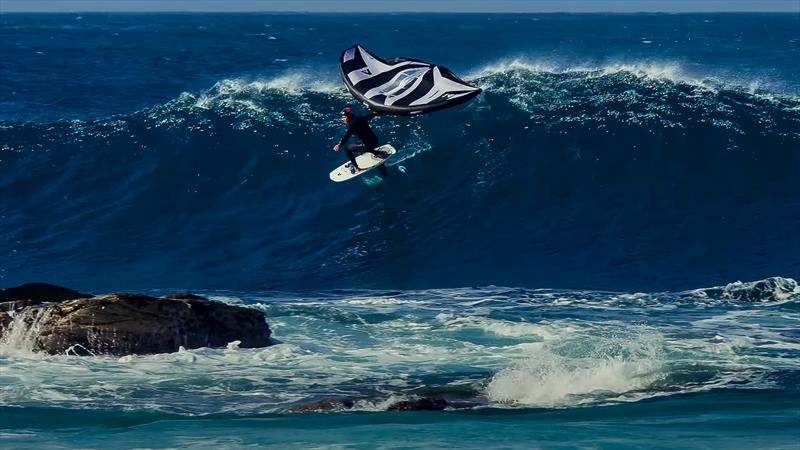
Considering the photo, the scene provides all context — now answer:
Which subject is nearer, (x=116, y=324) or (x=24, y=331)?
(x=116, y=324)

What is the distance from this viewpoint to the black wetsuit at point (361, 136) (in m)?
27.1

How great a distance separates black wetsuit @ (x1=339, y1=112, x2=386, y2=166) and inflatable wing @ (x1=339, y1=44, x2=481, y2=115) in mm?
1088

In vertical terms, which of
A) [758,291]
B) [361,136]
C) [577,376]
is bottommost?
[577,376]

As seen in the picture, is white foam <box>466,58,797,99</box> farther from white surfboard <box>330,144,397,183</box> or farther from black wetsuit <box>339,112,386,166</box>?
black wetsuit <box>339,112,386,166</box>

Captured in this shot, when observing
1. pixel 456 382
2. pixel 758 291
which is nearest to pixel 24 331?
pixel 456 382

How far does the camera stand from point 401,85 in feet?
100

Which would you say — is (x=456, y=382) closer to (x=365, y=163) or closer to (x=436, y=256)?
(x=436, y=256)

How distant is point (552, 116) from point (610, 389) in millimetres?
19591

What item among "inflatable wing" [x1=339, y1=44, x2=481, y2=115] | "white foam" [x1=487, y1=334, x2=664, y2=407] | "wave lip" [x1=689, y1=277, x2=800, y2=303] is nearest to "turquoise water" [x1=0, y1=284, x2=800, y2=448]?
"white foam" [x1=487, y1=334, x2=664, y2=407]

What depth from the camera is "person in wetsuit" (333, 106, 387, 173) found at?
26797 mm

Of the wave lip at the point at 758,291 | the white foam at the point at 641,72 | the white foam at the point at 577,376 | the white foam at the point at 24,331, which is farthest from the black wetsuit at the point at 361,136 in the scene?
the white foam at the point at 641,72

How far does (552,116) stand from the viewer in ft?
119

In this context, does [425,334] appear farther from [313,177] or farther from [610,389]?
[313,177]

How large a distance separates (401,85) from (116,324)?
42.8 ft
